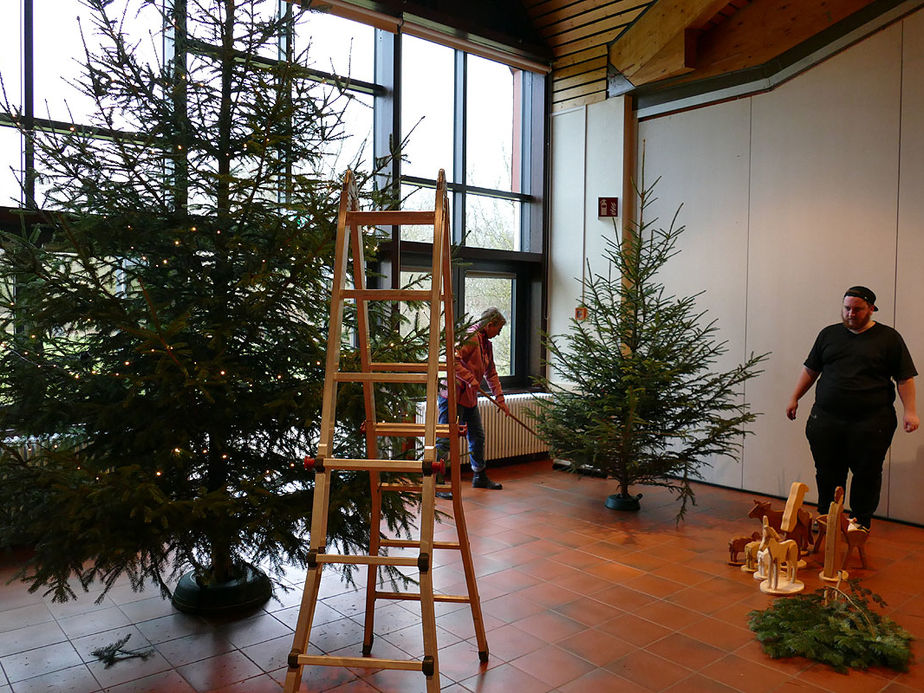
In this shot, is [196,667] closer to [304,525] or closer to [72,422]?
[304,525]

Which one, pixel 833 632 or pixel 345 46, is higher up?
pixel 345 46

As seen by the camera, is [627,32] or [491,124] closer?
[627,32]

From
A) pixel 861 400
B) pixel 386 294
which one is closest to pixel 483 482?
pixel 861 400

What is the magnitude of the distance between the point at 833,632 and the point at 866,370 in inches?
77.8

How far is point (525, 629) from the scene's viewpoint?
350 cm

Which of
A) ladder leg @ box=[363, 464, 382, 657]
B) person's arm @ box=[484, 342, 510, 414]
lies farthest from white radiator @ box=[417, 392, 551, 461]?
ladder leg @ box=[363, 464, 382, 657]

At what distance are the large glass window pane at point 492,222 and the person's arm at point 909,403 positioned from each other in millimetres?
4082

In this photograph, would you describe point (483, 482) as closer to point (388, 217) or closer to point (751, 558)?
point (751, 558)

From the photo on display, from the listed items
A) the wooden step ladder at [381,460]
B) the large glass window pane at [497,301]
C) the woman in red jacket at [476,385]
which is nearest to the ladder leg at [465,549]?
the wooden step ladder at [381,460]

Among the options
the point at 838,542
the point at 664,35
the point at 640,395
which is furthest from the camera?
the point at 664,35

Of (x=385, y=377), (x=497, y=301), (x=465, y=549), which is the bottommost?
(x=465, y=549)

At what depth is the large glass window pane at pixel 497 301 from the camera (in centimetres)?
755

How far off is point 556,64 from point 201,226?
219 inches

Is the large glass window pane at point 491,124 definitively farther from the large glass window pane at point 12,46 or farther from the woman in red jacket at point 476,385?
the large glass window pane at point 12,46
